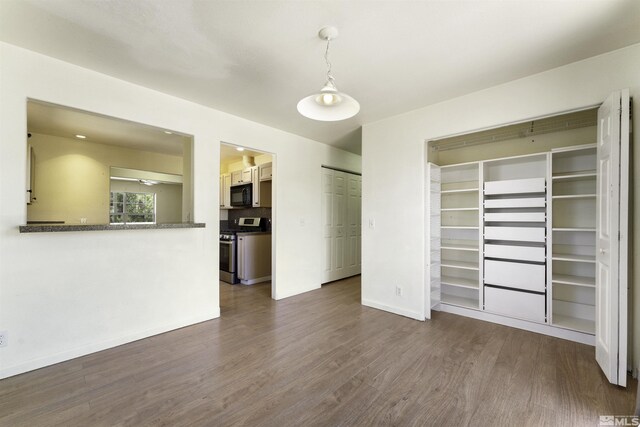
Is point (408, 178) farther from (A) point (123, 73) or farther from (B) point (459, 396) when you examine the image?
(A) point (123, 73)

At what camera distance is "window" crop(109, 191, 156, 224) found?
16.7 feet

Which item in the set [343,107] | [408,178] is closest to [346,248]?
[408,178]

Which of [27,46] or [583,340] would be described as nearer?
[27,46]

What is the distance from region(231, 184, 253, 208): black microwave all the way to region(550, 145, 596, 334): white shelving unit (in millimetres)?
4587

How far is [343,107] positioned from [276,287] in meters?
2.88

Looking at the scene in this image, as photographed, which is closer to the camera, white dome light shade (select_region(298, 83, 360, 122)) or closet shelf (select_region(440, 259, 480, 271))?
white dome light shade (select_region(298, 83, 360, 122))

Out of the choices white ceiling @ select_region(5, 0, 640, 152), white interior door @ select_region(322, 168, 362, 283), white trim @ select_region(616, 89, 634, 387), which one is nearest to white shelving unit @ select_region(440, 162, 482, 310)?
white ceiling @ select_region(5, 0, 640, 152)

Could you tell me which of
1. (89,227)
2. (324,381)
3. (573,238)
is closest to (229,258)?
(89,227)

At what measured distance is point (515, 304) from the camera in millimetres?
2938

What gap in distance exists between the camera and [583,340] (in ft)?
8.48

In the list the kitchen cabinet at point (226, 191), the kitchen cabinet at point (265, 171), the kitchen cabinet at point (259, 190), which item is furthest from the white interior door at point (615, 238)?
the kitchen cabinet at point (226, 191)

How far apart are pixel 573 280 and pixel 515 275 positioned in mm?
481

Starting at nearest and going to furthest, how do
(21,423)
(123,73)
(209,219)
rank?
(21,423)
(123,73)
(209,219)

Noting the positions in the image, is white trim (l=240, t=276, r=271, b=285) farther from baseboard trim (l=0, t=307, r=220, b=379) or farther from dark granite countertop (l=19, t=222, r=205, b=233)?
dark granite countertop (l=19, t=222, r=205, b=233)
